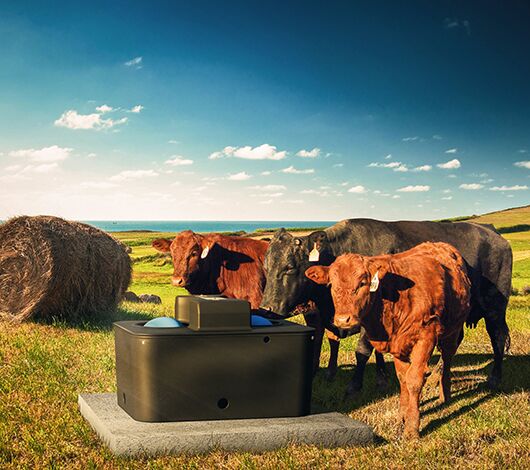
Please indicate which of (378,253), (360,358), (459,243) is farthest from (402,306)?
(459,243)

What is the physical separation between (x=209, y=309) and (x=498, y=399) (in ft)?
15.2

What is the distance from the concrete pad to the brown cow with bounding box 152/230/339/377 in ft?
11.8

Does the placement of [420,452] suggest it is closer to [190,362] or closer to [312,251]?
[190,362]

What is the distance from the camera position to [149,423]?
5.99 metres

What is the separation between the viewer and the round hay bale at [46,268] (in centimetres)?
1314

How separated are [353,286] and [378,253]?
3.17 metres

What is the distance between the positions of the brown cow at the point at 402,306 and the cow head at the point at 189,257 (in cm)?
322

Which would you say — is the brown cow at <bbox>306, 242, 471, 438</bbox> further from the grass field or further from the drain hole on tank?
the drain hole on tank

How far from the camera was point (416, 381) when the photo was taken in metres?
6.52


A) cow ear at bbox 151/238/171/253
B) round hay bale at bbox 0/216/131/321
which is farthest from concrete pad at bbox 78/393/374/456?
round hay bale at bbox 0/216/131/321

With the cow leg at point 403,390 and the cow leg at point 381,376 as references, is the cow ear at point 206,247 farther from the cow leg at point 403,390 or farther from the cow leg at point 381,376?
the cow leg at point 403,390

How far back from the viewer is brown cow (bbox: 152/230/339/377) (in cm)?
990

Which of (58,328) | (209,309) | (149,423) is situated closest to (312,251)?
(209,309)

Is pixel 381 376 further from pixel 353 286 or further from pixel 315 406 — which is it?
pixel 353 286
